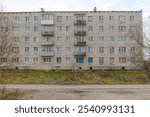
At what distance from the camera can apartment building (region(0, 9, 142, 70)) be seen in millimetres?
62031

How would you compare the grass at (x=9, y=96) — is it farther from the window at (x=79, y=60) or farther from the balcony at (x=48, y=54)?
the window at (x=79, y=60)

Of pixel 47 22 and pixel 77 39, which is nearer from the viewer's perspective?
pixel 77 39

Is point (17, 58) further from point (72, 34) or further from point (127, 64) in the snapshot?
point (127, 64)

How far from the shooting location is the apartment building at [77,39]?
62.0m

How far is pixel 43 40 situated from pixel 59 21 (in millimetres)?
6225

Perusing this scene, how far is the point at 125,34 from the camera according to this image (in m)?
62.2

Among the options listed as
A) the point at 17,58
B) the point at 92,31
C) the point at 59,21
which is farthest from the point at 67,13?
the point at 17,58

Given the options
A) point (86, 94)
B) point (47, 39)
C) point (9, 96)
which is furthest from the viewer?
point (47, 39)

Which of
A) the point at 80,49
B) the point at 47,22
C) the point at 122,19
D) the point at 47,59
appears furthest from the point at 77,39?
the point at 122,19

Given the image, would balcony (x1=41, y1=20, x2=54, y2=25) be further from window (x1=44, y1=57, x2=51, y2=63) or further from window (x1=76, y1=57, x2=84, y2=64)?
window (x1=76, y1=57, x2=84, y2=64)

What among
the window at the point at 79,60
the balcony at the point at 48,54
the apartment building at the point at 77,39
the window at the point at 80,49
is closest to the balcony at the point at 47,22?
the apartment building at the point at 77,39

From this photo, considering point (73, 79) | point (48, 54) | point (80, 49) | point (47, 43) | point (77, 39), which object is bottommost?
point (73, 79)

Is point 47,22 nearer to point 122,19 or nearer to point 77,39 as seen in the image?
point 77,39

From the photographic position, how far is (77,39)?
62.4 m
